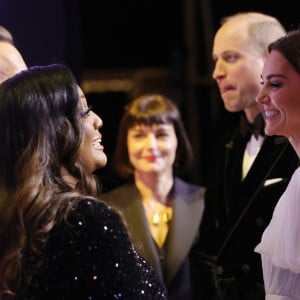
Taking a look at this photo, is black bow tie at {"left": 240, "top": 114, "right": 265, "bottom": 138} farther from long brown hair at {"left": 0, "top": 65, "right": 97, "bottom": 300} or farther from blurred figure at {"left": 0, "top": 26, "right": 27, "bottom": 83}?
long brown hair at {"left": 0, "top": 65, "right": 97, "bottom": 300}

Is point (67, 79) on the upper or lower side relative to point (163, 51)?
upper

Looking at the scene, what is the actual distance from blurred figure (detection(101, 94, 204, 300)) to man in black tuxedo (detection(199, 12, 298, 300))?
31 centimetres

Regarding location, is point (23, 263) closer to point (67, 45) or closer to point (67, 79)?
point (67, 79)

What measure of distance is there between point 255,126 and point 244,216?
44cm

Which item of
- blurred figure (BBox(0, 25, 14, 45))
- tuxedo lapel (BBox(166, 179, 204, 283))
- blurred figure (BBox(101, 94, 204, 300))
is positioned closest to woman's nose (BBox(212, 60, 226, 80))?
blurred figure (BBox(101, 94, 204, 300))

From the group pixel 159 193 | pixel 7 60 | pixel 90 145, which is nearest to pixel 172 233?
pixel 159 193

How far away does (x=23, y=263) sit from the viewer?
6.92 ft

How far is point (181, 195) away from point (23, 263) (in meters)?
1.91

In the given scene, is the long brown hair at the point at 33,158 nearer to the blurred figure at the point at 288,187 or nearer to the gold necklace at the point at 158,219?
the blurred figure at the point at 288,187

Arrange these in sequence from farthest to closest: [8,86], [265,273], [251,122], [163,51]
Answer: [163,51]
[251,122]
[265,273]
[8,86]

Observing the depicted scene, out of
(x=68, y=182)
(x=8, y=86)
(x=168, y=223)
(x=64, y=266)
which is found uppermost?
(x=8, y=86)

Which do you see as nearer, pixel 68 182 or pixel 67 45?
pixel 68 182

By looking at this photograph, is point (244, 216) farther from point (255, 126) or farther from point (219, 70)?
point (219, 70)

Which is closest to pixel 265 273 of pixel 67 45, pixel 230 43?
pixel 230 43
